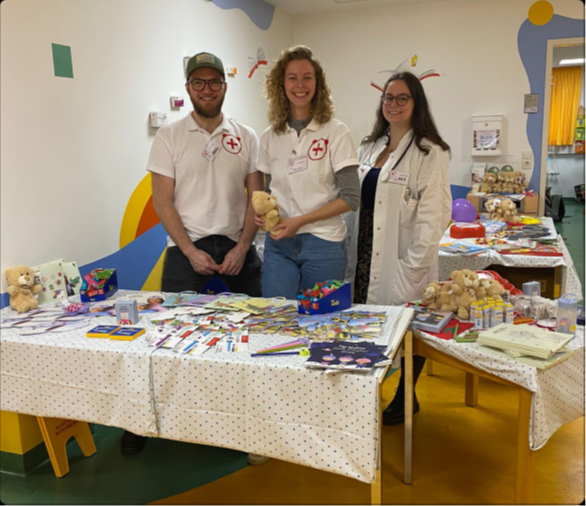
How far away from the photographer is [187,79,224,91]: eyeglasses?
2.51 meters

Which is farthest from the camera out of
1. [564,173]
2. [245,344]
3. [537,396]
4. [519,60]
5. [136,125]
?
[564,173]

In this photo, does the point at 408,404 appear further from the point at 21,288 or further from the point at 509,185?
the point at 509,185

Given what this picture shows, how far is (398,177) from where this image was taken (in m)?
2.57

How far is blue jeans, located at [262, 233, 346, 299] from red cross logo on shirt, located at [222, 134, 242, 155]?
54cm

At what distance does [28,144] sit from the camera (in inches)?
98.8

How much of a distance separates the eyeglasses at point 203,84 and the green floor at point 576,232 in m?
3.81

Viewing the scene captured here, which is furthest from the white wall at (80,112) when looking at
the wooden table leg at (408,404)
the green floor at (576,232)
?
the green floor at (576,232)

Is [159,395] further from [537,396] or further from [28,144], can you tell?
[28,144]

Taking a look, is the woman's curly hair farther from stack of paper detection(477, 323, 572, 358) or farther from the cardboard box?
the cardboard box

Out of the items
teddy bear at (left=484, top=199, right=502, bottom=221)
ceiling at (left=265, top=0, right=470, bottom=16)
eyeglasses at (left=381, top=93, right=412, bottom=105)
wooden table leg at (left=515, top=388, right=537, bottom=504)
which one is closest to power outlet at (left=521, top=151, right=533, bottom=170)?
teddy bear at (left=484, top=199, right=502, bottom=221)

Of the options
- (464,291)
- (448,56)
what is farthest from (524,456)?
(448,56)

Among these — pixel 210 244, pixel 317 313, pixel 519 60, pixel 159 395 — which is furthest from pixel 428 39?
pixel 159 395

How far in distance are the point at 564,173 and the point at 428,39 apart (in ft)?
28.3

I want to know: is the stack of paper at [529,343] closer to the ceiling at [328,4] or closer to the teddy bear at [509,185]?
the teddy bear at [509,185]
